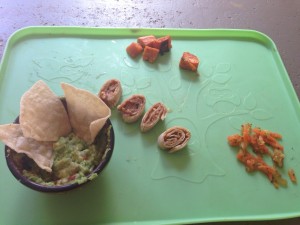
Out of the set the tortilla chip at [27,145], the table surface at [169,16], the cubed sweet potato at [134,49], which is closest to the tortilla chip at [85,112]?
the tortilla chip at [27,145]

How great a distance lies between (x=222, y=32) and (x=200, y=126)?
57 centimetres

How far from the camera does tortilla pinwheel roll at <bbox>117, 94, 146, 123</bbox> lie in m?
1.12

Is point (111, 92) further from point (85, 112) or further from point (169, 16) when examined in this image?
point (169, 16)

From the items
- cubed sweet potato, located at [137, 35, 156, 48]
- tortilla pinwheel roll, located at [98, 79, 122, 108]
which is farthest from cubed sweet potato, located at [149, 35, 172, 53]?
tortilla pinwheel roll, located at [98, 79, 122, 108]

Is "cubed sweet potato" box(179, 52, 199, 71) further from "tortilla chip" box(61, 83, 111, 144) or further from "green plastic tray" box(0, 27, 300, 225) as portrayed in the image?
"tortilla chip" box(61, 83, 111, 144)

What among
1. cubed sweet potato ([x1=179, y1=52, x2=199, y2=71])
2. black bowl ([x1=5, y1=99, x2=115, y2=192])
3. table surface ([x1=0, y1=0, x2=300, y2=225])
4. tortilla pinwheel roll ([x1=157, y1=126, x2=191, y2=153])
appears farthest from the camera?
table surface ([x1=0, y1=0, x2=300, y2=225])

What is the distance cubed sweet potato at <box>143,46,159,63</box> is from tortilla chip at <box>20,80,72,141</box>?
0.48 m

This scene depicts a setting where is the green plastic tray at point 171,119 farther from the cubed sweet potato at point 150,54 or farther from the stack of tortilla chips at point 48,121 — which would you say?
the stack of tortilla chips at point 48,121

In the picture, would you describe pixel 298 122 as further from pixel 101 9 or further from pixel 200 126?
pixel 101 9

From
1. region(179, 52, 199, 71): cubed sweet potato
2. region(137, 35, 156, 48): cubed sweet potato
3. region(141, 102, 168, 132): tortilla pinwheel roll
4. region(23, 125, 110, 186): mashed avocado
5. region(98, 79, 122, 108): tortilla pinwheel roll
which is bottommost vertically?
region(23, 125, 110, 186): mashed avocado

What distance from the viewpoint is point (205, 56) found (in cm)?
141

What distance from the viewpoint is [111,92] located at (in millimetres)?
1185

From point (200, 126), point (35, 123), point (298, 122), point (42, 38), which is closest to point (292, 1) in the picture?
point (298, 122)

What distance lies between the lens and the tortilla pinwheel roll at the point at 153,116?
111cm
